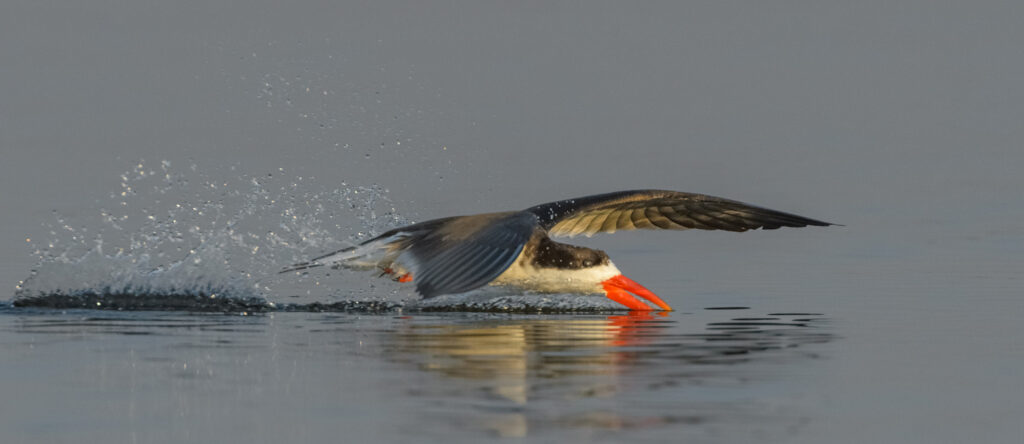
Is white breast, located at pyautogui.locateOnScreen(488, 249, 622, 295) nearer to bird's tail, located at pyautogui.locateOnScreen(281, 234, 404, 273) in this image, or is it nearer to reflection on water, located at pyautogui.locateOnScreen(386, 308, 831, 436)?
reflection on water, located at pyautogui.locateOnScreen(386, 308, 831, 436)

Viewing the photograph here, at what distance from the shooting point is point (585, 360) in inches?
384

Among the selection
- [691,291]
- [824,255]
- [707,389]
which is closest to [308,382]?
[707,389]

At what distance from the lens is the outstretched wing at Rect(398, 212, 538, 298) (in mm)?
11070

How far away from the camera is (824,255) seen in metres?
19.2

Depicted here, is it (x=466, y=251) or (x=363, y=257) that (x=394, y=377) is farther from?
(x=363, y=257)

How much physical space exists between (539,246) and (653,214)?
1.78m

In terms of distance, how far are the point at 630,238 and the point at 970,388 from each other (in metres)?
13.0

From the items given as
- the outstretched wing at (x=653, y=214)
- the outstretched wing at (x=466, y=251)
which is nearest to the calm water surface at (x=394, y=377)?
the outstretched wing at (x=466, y=251)

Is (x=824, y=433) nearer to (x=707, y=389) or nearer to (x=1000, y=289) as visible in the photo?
(x=707, y=389)

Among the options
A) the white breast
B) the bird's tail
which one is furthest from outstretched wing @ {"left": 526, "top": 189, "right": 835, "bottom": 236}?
the bird's tail

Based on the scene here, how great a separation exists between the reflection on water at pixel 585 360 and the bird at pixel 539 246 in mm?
460

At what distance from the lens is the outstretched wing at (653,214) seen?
14438 mm

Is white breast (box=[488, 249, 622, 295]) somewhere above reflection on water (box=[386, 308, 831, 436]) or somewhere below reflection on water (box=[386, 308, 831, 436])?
above

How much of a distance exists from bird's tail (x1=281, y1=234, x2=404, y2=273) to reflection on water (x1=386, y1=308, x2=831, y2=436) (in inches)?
45.9
